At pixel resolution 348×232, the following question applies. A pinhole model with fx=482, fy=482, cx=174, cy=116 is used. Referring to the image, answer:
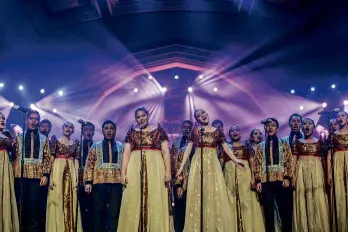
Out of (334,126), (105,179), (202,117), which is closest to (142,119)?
(202,117)

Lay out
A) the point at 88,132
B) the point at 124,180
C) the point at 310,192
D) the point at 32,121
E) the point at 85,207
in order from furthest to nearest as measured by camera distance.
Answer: the point at 88,132, the point at 85,207, the point at 32,121, the point at 310,192, the point at 124,180

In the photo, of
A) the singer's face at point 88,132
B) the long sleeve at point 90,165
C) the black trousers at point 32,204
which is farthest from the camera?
the singer's face at point 88,132

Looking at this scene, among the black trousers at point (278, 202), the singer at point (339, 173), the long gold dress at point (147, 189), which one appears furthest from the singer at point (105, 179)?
the singer at point (339, 173)

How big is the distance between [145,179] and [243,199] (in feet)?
4.54

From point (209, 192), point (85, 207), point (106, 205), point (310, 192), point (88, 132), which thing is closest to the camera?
point (209, 192)

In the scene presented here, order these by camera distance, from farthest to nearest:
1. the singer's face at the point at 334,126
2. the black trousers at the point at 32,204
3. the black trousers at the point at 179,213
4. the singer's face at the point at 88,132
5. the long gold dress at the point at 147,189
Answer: the singer's face at the point at 88,132 < the black trousers at the point at 179,213 < the singer's face at the point at 334,126 < the black trousers at the point at 32,204 < the long gold dress at the point at 147,189

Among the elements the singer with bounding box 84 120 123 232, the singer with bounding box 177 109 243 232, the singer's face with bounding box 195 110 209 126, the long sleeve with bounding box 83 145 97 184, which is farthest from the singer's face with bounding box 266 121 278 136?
the long sleeve with bounding box 83 145 97 184

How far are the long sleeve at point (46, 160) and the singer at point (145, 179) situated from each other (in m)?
1.01

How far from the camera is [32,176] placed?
589 cm

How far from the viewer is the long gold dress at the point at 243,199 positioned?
20.1 ft

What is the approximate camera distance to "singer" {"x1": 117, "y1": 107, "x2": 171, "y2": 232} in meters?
5.54

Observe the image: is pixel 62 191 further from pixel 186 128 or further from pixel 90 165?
pixel 186 128

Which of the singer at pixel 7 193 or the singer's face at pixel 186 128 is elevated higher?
the singer's face at pixel 186 128

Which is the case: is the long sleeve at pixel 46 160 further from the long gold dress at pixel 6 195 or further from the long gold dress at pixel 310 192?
the long gold dress at pixel 310 192
